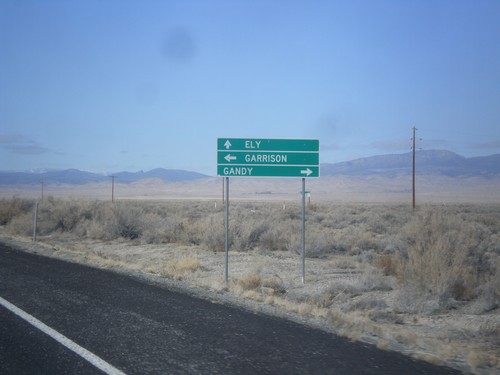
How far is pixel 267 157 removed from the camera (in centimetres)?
1409

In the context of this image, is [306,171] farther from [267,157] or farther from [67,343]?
[67,343]

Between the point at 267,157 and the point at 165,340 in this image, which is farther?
the point at 267,157

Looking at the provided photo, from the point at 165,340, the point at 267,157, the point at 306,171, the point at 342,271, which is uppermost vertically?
the point at 267,157

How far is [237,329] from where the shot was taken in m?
7.84

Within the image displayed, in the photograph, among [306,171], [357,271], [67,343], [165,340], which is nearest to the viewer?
[67,343]

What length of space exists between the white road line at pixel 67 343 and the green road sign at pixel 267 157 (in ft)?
22.4

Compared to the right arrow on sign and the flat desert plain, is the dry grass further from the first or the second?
the right arrow on sign

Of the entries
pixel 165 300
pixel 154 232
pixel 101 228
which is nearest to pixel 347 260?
pixel 165 300

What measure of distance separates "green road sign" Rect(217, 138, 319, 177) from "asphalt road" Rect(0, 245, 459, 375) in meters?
4.61

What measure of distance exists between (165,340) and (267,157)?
786 cm

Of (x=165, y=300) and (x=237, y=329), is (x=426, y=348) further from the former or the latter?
(x=165, y=300)

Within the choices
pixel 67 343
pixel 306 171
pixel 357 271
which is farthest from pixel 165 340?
pixel 357 271

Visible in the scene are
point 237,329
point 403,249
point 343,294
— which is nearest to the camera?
point 237,329

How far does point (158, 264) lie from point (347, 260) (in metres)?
6.65
